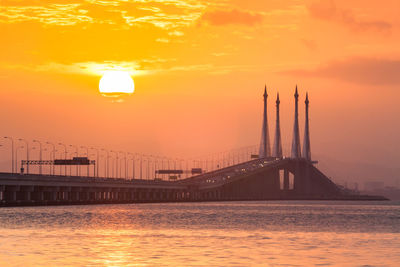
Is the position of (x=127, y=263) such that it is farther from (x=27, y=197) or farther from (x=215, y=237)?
(x=27, y=197)

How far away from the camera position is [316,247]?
6594cm

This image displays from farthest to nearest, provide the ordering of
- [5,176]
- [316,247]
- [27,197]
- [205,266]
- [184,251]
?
1. [27,197]
2. [5,176]
3. [316,247]
4. [184,251]
5. [205,266]

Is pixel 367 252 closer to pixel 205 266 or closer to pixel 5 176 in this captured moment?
pixel 205 266

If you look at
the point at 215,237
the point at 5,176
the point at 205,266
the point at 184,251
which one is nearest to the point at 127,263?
the point at 205,266

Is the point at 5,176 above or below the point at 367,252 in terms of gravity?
above

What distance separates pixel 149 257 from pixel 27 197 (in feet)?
425

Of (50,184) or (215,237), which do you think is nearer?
(215,237)

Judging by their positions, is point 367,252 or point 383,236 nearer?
point 367,252

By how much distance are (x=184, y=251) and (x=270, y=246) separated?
27.2 ft

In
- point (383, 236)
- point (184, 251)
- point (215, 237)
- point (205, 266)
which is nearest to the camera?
point (205, 266)

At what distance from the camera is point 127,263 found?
168 ft

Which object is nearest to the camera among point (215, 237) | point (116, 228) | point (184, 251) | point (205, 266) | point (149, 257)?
point (205, 266)

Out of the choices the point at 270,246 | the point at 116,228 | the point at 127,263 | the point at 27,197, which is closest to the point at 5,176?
the point at 27,197

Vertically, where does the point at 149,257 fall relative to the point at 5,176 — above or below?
below
